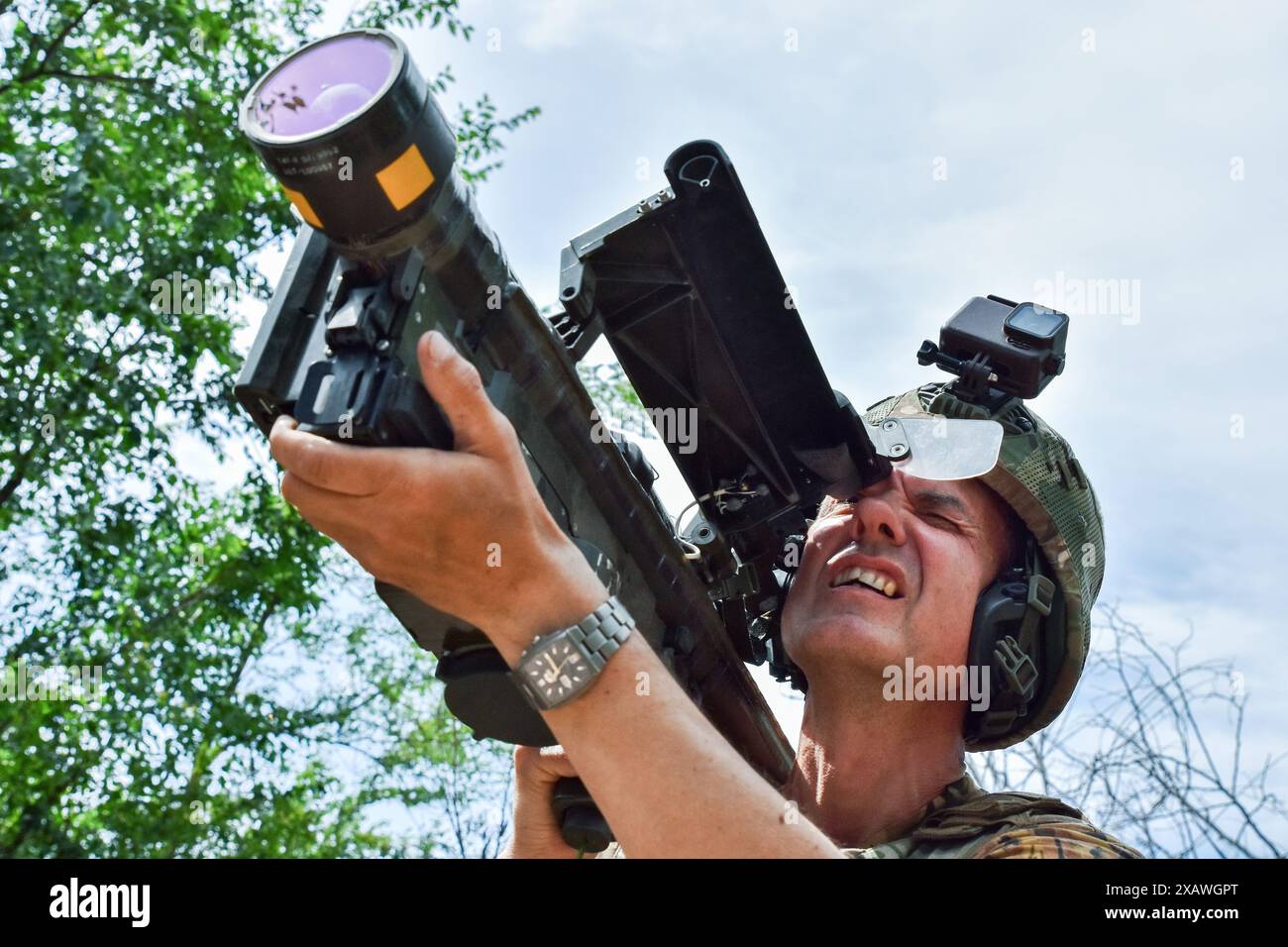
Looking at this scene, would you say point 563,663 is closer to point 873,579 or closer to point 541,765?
point 541,765

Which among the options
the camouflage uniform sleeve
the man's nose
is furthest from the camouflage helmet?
the camouflage uniform sleeve

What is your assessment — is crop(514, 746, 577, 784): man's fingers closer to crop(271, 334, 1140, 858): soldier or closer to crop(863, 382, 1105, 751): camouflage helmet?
crop(271, 334, 1140, 858): soldier

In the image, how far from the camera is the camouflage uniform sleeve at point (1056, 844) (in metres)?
2.82

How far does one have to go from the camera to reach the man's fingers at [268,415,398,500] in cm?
212

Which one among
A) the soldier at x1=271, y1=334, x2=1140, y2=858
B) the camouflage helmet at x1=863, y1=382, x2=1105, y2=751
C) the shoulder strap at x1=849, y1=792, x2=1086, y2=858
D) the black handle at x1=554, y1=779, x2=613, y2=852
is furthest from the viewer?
the camouflage helmet at x1=863, y1=382, x2=1105, y2=751

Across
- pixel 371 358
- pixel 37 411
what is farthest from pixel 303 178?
pixel 37 411

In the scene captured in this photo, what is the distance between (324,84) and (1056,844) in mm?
2249

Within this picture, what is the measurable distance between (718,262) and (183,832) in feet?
38.9

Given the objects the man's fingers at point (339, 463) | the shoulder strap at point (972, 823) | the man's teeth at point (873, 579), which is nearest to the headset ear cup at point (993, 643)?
the man's teeth at point (873, 579)

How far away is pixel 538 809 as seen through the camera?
340 cm

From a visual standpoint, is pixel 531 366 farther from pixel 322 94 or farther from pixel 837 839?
pixel 837 839

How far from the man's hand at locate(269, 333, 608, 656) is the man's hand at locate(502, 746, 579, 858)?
1.14 m

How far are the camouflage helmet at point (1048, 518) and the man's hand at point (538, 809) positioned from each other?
143cm

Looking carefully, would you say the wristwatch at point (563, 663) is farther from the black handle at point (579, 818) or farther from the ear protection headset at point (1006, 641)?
the ear protection headset at point (1006, 641)
